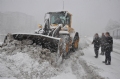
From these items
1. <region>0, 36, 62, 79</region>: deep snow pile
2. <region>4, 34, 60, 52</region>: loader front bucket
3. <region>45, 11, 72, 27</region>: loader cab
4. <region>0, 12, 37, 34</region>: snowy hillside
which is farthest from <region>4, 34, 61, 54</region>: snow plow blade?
<region>0, 12, 37, 34</region>: snowy hillside

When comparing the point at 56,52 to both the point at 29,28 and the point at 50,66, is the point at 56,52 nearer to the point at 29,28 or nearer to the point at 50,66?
the point at 50,66

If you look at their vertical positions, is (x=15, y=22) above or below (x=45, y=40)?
above

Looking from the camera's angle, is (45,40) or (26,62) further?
(45,40)

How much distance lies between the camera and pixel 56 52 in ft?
14.5

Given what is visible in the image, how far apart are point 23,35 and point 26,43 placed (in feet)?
1.50

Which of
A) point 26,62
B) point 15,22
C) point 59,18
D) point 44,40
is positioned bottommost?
point 26,62

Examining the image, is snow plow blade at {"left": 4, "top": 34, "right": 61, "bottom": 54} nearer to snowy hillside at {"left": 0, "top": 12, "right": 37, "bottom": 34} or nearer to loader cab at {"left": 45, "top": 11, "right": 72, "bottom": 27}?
loader cab at {"left": 45, "top": 11, "right": 72, "bottom": 27}

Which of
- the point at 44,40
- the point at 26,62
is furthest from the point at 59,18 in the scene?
the point at 26,62

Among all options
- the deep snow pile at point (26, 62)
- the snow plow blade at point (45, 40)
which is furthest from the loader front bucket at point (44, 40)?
the deep snow pile at point (26, 62)

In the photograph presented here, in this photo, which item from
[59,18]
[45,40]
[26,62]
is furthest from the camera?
[59,18]

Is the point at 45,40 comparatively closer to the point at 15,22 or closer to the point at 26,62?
the point at 26,62

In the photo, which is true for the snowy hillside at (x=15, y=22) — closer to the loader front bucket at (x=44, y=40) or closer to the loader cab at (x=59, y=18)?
the loader cab at (x=59, y=18)

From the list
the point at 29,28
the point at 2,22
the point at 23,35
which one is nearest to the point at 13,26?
the point at 2,22

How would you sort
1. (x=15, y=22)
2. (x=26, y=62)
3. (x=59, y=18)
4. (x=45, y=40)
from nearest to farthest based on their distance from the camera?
(x=26, y=62) → (x=45, y=40) → (x=59, y=18) → (x=15, y=22)
